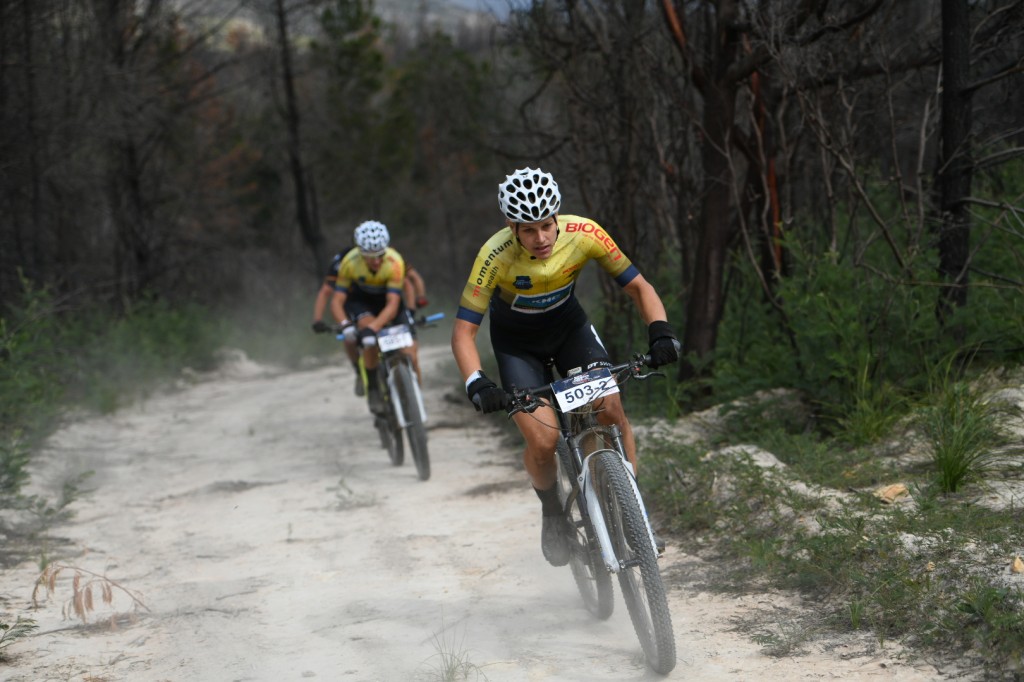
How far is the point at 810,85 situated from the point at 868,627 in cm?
512

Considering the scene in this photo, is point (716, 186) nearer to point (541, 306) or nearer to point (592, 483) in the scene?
point (541, 306)

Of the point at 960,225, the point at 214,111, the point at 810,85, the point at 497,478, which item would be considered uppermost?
the point at 214,111

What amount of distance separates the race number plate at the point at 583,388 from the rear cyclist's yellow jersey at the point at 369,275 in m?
5.75

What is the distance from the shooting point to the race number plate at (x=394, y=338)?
9.64 metres

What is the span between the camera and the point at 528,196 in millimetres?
4891

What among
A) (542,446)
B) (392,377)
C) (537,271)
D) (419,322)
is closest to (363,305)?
(419,322)

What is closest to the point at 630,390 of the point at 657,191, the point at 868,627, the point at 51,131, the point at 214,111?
the point at 657,191

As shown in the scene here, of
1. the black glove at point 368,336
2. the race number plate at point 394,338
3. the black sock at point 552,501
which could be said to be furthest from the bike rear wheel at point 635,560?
the black glove at point 368,336

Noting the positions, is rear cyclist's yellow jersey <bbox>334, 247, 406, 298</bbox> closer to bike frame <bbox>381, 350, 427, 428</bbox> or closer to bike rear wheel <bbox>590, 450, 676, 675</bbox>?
bike frame <bbox>381, 350, 427, 428</bbox>

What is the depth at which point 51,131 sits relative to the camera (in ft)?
51.0

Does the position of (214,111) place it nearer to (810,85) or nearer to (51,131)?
(51,131)

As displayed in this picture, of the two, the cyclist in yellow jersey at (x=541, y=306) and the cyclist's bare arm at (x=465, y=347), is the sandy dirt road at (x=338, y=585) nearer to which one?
the cyclist in yellow jersey at (x=541, y=306)

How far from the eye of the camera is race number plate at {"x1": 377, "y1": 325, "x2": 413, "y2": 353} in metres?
9.64

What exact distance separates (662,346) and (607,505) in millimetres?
736
